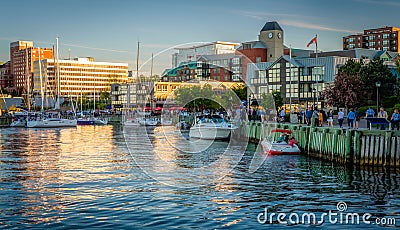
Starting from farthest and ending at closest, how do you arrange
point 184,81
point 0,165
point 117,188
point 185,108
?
1. point 185,108
2. point 184,81
3. point 0,165
4. point 117,188

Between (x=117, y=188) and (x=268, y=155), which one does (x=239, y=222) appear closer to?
(x=117, y=188)

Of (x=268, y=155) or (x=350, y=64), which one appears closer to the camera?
(x=268, y=155)

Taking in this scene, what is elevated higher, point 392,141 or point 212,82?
point 212,82

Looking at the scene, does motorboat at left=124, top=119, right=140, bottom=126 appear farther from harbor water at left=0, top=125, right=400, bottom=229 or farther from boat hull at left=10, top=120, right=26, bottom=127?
harbor water at left=0, top=125, right=400, bottom=229

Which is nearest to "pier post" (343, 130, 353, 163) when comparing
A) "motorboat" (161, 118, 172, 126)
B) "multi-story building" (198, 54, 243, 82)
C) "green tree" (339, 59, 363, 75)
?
"green tree" (339, 59, 363, 75)

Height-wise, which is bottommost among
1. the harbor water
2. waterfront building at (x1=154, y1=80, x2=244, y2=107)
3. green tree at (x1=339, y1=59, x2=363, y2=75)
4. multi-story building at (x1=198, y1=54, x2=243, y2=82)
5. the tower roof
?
the harbor water

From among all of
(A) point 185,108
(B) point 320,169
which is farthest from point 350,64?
(B) point 320,169

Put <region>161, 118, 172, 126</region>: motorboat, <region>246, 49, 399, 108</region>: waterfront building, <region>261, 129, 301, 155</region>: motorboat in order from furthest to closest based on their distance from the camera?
1. <region>246, 49, 399, 108</region>: waterfront building
2. <region>161, 118, 172, 126</region>: motorboat
3. <region>261, 129, 301, 155</region>: motorboat

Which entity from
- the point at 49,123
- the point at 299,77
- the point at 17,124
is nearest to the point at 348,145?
the point at 49,123

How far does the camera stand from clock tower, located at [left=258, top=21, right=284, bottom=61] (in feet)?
515

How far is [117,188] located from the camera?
2641 cm

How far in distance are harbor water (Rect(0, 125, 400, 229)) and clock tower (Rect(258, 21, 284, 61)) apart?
11941 cm

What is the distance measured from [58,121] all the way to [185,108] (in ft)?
95.9

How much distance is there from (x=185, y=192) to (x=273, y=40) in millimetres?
136764
